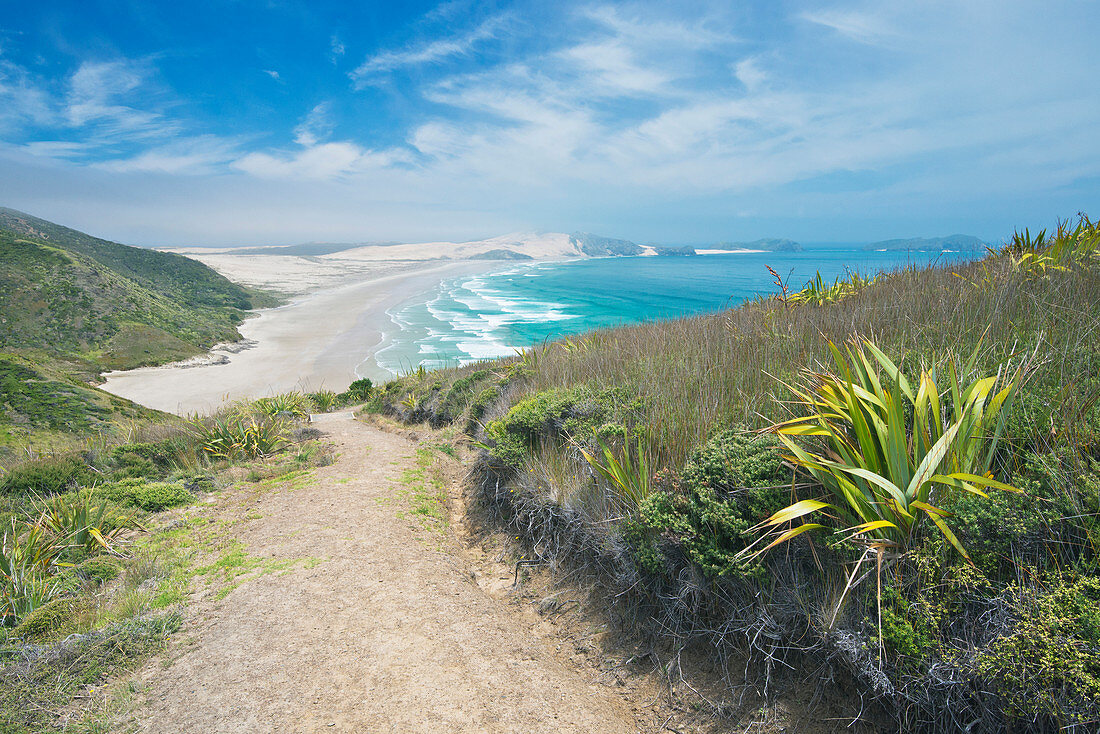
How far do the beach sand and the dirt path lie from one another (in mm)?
8764

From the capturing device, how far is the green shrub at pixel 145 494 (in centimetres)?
514

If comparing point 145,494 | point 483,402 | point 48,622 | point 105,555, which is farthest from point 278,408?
point 48,622

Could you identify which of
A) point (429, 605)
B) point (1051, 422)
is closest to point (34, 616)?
point (429, 605)

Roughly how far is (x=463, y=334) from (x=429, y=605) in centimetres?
3084

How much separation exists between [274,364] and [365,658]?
99.3ft

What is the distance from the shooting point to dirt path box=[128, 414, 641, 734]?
2561 millimetres

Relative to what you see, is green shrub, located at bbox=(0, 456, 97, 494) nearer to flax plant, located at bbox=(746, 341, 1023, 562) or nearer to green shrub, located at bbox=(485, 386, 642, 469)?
green shrub, located at bbox=(485, 386, 642, 469)

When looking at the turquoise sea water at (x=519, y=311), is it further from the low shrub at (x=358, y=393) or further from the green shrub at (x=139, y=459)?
the green shrub at (x=139, y=459)

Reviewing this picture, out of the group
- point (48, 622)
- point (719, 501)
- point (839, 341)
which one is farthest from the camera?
point (839, 341)

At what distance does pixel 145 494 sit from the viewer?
5230mm

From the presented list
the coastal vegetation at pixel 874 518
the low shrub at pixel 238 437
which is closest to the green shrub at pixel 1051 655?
the coastal vegetation at pixel 874 518

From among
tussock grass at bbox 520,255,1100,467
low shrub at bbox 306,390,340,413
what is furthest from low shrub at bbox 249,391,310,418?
tussock grass at bbox 520,255,1100,467

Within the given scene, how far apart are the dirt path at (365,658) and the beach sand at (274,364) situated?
28.8ft

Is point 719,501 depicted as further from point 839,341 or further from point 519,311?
point 519,311
